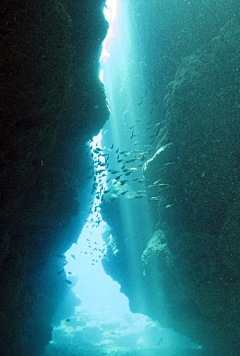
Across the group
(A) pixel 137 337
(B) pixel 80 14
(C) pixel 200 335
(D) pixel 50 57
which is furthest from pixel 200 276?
(A) pixel 137 337

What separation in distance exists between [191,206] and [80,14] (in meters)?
9.95

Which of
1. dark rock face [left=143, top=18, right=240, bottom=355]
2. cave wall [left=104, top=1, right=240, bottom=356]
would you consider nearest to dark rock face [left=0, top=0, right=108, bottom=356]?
dark rock face [left=143, top=18, right=240, bottom=355]

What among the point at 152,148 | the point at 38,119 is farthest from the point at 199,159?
the point at 38,119

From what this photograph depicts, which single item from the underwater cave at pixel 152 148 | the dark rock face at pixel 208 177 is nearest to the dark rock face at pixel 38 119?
the underwater cave at pixel 152 148

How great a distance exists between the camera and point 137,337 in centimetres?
4141

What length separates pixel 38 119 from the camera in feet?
20.9

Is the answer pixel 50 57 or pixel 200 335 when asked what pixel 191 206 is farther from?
pixel 200 335

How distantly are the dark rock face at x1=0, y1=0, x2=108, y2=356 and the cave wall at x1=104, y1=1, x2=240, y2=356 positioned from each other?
474 centimetres

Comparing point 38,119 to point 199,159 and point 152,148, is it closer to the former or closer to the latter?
point 152,148

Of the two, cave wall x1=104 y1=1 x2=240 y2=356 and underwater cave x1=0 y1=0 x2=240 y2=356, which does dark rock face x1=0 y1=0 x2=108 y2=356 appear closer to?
underwater cave x1=0 y1=0 x2=240 y2=356

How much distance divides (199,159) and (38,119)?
7534mm

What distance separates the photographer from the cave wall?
390 inches

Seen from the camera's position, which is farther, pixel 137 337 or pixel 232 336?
pixel 137 337

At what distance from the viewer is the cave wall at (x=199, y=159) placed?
390 inches
